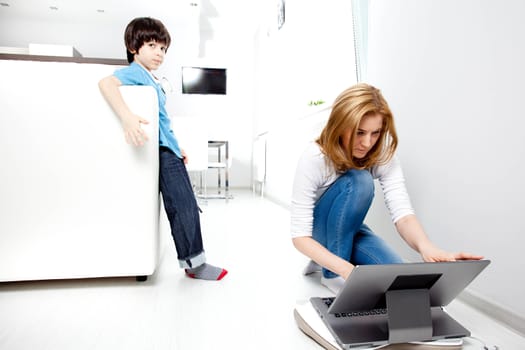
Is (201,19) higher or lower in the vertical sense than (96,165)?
higher

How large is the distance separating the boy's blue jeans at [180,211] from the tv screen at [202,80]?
4.65 meters

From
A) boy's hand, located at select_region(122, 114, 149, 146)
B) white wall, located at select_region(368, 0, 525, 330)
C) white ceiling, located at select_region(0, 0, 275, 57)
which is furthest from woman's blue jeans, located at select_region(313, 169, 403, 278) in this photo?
white ceiling, located at select_region(0, 0, 275, 57)

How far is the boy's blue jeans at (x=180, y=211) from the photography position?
4.29 feet

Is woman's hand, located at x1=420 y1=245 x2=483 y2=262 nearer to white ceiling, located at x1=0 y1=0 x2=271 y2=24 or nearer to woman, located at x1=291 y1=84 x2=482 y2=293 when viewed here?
woman, located at x1=291 y1=84 x2=482 y2=293

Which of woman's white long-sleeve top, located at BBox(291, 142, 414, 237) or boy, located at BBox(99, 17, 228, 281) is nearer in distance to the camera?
woman's white long-sleeve top, located at BBox(291, 142, 414, 237)

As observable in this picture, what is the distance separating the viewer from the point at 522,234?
0.92 metres

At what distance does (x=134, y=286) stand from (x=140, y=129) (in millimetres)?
526

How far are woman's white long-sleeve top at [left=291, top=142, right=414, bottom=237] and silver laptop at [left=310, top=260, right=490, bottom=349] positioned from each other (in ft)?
0.78

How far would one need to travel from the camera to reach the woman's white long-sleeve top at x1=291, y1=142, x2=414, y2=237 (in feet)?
3.28

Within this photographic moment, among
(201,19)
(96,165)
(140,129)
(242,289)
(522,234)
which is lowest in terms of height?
(242,289)

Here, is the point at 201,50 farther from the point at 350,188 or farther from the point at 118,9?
the point at 350,188

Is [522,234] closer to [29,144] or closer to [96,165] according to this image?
[96,165]

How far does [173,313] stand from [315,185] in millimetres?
534

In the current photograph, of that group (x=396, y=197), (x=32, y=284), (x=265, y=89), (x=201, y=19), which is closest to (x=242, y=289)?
(x=396, y=197)
